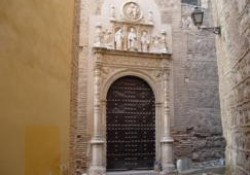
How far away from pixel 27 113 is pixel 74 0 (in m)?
1.77

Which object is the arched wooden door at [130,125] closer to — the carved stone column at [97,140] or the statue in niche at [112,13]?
the carved stone column at [97,140]

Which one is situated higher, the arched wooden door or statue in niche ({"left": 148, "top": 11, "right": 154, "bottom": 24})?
statue in niche ({"left": 148, "top": 11, "right": 154, "bottom": 24})

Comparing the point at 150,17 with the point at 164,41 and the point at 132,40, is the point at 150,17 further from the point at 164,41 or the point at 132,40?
the point at 132,40

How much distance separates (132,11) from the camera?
9.98 metres

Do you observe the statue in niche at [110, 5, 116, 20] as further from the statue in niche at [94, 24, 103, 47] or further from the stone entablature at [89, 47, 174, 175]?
the stone entablature at [89, 47, 174, 175]

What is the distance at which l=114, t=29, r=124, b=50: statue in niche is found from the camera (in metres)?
9.58

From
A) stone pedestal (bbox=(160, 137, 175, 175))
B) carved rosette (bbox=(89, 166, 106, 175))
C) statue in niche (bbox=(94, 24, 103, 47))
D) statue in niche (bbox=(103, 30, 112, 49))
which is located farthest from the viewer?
statue in niche (bbox=(103, 30, 112, 49))

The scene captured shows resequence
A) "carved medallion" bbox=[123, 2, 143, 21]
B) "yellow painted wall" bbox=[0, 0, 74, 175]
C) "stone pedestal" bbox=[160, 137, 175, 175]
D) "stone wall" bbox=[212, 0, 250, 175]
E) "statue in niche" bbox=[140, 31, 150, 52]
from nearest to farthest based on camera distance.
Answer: "yellow painted wall" bbox=[0, 0, 74, 175]
"stone wall" bbox=[212, 0, 250, 175]
"stone pedestal" bbox=[160, 137, 175, 175]
"statue in niche" bbox=[140, 31, 150, 52]
"carved medallion" bbox=[123, 2, 143, 21]

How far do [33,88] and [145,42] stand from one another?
7811mm

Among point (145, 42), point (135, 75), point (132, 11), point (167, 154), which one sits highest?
point (132, 11)

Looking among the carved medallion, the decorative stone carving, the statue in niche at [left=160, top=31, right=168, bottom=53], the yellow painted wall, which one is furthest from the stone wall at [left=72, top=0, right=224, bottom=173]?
the yellow painted wall

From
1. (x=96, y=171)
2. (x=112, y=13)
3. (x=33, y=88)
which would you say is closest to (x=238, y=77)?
(x=33, y=88)

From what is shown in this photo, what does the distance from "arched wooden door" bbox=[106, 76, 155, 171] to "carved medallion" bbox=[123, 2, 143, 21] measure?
178 centimetres

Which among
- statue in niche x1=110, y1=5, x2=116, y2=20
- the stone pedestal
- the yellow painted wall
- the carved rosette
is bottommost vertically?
the carved rosette
